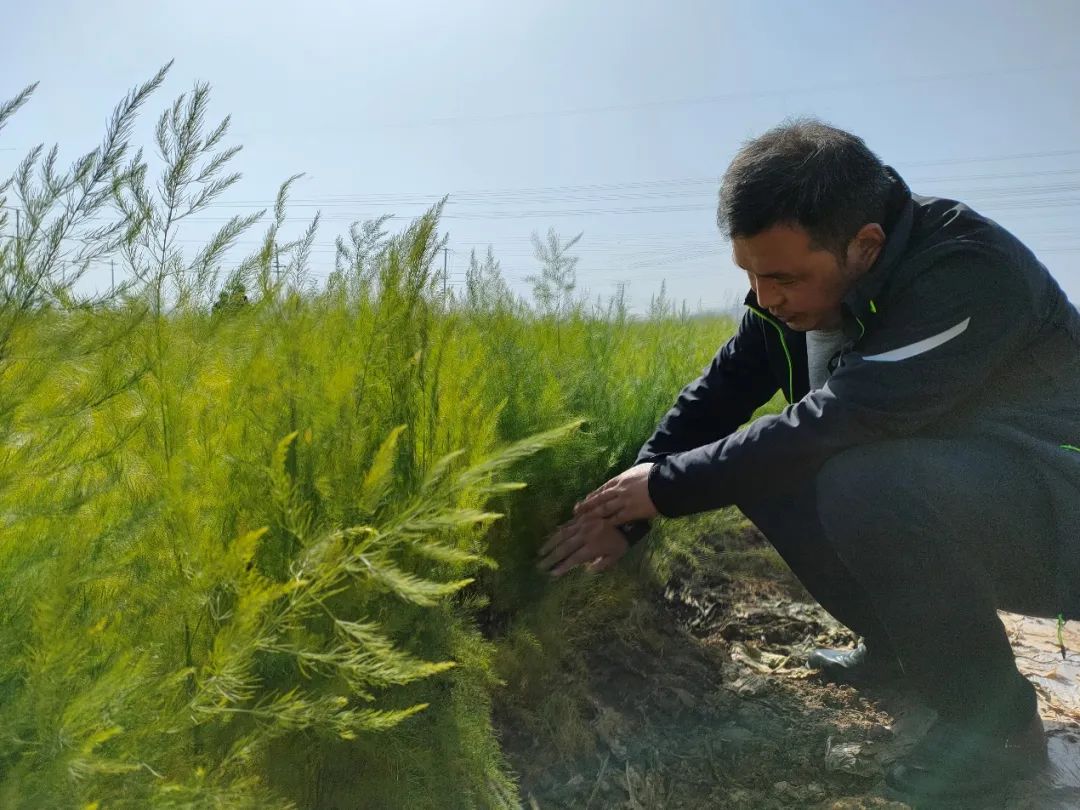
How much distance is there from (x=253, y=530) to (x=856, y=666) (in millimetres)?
1598

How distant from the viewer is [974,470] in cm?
173

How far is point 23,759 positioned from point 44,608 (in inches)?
7.2

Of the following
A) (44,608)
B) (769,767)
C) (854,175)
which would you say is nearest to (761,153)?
(854,175)

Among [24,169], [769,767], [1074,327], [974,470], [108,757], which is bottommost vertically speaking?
[769,767]

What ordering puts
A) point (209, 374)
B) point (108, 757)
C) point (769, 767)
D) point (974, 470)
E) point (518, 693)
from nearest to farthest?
1. point (108, 757)
2. point (209, 374)
3. point (974, 470)
4. point (769, 767)
5. point (518, 693)

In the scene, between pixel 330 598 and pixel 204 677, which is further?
pixel 330 598

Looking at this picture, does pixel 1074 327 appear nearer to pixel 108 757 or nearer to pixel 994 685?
pixel 994 685

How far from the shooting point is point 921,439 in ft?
5.78

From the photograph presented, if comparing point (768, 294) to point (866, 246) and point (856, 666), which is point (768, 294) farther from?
point (856, 666)

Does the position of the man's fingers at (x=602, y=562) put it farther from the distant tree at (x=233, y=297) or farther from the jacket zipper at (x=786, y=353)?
the distant tree at (x=233, y=297)

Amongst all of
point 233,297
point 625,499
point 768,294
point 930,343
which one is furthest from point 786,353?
point 233,297

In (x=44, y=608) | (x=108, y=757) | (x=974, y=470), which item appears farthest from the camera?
(x=974, y=470)

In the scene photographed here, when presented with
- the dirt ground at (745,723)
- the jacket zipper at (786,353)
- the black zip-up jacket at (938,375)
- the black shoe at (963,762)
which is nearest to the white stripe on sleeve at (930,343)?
the black zip-up jacket at (938,375)

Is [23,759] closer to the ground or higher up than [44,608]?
closer to the ground
